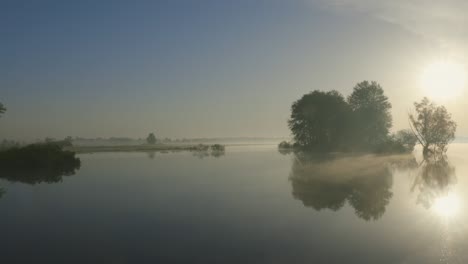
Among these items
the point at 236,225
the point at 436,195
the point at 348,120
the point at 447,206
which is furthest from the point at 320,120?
the point at 236,225

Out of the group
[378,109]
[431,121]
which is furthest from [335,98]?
[431,121]

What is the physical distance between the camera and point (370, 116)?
91.2 metres

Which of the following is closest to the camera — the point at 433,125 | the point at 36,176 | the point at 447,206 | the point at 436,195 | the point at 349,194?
the point at 447,206

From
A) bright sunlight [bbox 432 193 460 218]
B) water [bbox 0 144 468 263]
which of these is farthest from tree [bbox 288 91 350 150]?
bright sunlight [bbox 432 193 460 218]

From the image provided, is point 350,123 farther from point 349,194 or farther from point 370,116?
point 349,194

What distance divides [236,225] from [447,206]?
12395 millimetres

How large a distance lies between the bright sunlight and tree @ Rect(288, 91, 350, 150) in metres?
73.5

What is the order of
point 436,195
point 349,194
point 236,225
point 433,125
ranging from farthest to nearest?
point 433,125 < point 349,194 < point 436,195 < point 236,225

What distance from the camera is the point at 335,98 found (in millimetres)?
97625

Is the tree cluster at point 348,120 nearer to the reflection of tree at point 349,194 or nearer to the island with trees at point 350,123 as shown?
the island with trees at point 350,123

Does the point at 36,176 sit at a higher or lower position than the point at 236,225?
higher

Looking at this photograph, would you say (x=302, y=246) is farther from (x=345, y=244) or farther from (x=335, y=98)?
(x=335, y=98)

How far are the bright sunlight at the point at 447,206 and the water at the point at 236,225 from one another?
0.05 meters

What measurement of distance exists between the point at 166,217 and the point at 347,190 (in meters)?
14.3
